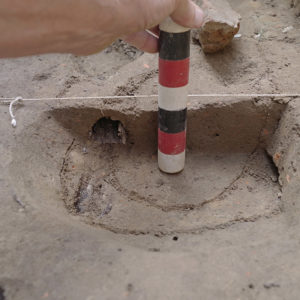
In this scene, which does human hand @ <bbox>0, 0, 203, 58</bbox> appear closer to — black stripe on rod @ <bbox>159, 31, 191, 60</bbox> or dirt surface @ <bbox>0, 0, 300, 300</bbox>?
black stripe on rod @ <bbox>159, 31, 191, 60</bbox>

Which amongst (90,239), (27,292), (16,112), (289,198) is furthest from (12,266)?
(289,198)

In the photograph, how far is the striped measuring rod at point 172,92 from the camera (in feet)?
4.58

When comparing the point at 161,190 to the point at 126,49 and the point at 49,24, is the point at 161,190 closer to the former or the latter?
the point at 49,24

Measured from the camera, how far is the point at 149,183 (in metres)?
1.78

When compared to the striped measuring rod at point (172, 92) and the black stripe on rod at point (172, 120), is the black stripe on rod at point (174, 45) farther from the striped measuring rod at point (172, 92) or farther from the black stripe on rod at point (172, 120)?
the black stripe on rod at point (172, 120)

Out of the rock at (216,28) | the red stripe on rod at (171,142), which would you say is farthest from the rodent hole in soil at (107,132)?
the rock at (216,28)

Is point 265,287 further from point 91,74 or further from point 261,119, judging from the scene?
point 91,74

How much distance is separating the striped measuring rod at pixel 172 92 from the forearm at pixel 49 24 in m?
0.52

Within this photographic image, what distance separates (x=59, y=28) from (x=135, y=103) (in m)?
0.99

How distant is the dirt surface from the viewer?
103cm

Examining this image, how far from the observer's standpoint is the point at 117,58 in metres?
2.49

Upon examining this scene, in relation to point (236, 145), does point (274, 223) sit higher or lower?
higher

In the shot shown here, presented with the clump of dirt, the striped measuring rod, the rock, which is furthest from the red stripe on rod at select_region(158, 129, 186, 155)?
the clump of dirt

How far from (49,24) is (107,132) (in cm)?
111
